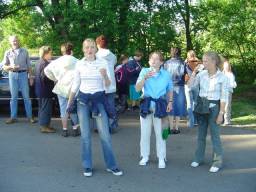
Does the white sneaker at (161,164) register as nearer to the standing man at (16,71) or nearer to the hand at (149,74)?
the hand at (149,74)

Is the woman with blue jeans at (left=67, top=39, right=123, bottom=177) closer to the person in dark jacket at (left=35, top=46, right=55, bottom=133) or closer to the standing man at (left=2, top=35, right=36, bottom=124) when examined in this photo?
the person in dark jacket at (left=35, top=46, right=55, bottom=133)

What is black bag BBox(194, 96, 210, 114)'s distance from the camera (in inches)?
294

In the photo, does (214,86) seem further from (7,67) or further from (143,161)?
(7,67)

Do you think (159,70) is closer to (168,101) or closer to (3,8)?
(168,101)

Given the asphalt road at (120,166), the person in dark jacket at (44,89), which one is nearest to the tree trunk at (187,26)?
the asphalt road at (120,166)

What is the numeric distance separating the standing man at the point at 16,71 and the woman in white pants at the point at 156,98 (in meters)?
4.29

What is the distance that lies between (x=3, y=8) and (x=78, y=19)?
647 centimetres

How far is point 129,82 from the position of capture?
39.3ft

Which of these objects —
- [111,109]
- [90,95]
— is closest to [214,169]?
[111,109]

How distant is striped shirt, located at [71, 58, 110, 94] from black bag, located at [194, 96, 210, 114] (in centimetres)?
148

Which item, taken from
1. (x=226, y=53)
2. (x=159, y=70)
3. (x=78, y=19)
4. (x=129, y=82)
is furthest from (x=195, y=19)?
(x=159, y=70)

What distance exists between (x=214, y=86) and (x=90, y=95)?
182 centimetres

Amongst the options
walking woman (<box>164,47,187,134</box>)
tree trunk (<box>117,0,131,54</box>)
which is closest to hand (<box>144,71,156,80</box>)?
walking woman (<box>164,47,187,134</box>)

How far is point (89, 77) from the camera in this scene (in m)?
7.10
